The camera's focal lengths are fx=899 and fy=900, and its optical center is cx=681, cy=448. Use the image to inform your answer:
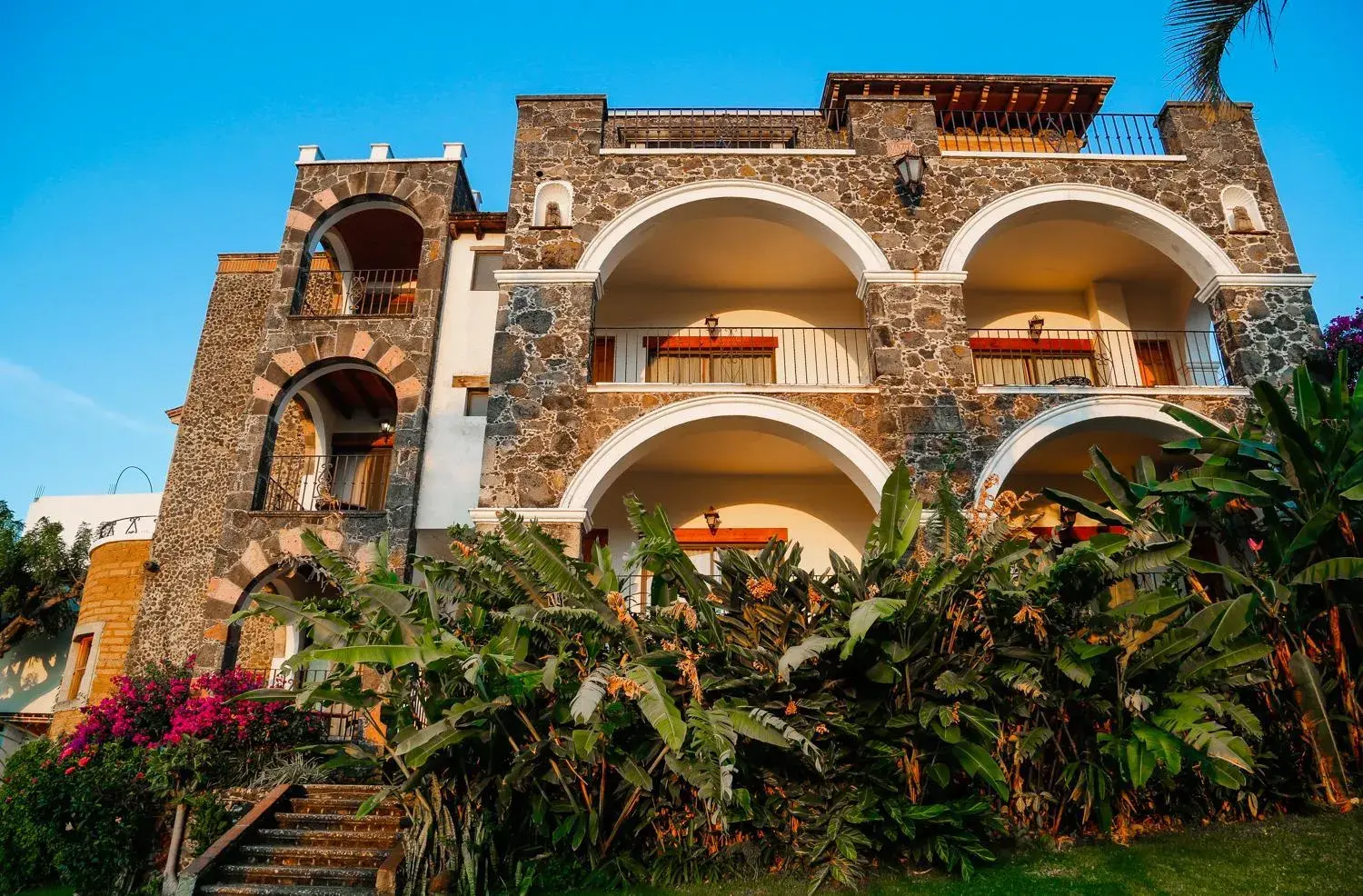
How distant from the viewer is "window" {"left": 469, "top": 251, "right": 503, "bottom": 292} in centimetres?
1502

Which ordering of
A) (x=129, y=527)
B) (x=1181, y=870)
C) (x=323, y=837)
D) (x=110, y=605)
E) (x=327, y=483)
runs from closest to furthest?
(x=1181, y=870) < (x=323, y=837) < (x=327, y=483) < (x=110, y=605) < (x=129, y=527)

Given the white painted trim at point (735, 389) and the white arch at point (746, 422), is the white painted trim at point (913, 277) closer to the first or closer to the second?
the white painted trim at point (735, 389)

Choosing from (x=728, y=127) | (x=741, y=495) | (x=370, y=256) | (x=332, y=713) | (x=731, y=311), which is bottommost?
(x=332, y=713)

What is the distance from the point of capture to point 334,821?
907cm

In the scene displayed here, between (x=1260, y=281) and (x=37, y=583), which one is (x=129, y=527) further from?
(x=1260, y=281)

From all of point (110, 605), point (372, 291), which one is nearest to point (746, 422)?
point (372, 291)

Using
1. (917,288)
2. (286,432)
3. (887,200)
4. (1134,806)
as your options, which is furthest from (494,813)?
(286,432)

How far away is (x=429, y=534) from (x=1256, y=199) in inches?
517

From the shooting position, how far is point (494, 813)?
7523mm

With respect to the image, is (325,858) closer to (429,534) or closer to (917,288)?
(429,534)

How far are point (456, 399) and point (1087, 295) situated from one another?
34.3ft

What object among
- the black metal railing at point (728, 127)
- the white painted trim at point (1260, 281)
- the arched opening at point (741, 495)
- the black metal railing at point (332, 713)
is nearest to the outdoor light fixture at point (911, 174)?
the black metal railing at point (728, 127)

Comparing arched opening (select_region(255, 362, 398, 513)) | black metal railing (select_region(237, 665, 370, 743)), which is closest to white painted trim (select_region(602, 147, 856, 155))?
arched opening (select_region(255, 362, 398, 513))

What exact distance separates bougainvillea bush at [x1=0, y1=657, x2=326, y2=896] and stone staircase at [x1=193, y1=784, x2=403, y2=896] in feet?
2.35
